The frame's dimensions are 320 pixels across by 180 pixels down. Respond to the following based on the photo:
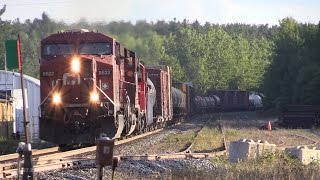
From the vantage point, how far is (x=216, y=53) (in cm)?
9938

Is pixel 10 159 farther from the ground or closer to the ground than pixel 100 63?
closer to the ground

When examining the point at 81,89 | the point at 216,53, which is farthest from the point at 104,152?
the point at 216,53

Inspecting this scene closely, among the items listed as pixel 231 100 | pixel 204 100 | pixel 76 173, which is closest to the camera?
pixel 76 173

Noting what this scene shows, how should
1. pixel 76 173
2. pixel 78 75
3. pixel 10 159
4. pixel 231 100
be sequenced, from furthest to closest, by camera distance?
pixel 231 100 < pixel 78 75 < pixel 10 159 < pixel 76 173

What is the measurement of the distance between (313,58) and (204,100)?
65.4 feet

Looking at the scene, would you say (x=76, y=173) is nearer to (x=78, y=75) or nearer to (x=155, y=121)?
(x=78, y=75)

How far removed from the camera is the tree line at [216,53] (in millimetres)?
25188

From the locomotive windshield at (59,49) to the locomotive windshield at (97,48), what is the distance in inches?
12.2

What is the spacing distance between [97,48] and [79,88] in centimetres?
157

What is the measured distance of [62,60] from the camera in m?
17.6

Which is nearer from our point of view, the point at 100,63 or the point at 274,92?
the point at 100,63

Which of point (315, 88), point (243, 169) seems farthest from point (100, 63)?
point (315, 88)

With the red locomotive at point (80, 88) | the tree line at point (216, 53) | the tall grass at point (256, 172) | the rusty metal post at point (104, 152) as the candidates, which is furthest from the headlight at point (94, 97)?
the rusty metal post at point (104, 152)

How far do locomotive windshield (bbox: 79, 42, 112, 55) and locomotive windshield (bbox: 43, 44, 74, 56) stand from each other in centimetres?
31
